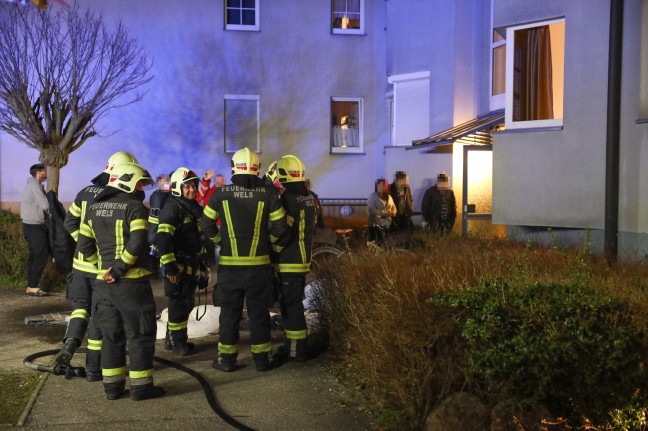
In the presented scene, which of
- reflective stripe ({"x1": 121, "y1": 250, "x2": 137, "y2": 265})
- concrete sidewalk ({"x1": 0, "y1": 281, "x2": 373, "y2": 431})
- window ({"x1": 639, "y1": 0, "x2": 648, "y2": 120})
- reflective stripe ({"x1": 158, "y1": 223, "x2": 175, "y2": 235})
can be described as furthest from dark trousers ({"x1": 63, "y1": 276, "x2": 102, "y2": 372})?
window ({"x1": 639, "y1": 0, "x2": 648, "y2": 120})

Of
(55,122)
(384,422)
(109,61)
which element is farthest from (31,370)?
(109,61)

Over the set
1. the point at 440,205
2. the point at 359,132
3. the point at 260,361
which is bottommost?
the point at 260,361

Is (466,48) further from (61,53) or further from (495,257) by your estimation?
(495,257)

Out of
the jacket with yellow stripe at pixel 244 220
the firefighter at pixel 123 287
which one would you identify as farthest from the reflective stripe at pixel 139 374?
the jacket with yellow stripe at pixel 244 220

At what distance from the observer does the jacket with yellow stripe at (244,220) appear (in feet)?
25.1

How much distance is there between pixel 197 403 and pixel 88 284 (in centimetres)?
189

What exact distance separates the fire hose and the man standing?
14.2 ft

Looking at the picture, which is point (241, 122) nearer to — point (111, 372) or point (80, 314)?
point (80, 314)

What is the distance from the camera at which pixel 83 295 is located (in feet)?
25.3

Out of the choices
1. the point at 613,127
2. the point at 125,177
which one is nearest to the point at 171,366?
the point at 125,177

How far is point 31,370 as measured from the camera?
7566mm

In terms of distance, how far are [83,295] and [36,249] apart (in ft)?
16.3

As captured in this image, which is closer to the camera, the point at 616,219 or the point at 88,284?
the point at 88,284


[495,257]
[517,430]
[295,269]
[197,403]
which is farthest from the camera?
[295,269]
